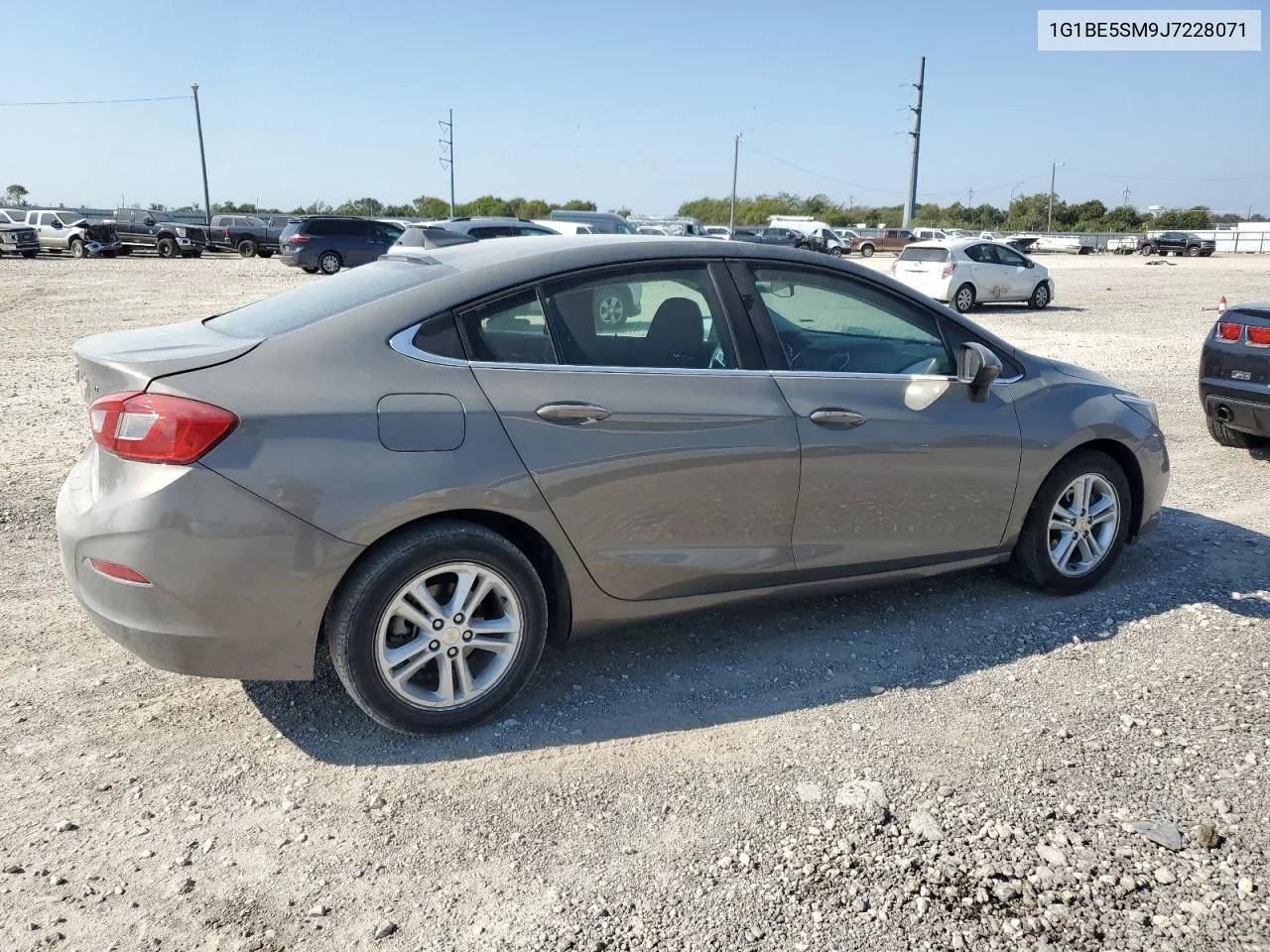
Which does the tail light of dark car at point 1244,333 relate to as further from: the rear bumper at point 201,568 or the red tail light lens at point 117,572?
the red tail light lens at point 117,572

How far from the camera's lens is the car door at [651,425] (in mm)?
3480

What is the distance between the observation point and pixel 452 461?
10.8 ft

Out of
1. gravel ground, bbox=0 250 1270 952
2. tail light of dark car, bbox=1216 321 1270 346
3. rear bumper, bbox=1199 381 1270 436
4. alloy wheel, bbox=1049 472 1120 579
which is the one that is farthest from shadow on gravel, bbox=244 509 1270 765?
tail light of dark car, bbox=1216 321 1270 346

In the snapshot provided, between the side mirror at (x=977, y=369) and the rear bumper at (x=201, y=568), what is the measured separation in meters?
2.59

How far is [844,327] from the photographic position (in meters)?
4.29

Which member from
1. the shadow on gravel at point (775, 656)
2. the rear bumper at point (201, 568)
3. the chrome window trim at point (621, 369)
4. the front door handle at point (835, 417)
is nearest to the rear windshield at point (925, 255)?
the shadow on gravel at point (775, 656)

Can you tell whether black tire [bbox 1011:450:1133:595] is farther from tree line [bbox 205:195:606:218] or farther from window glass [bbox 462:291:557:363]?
tree line [bbox 205:195:606:218]

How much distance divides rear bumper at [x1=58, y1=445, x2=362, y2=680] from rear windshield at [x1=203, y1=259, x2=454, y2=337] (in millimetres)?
652

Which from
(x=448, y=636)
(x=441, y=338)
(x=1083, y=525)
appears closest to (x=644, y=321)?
(x=441, y=338)

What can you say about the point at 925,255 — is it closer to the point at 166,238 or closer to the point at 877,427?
the point at 877,427

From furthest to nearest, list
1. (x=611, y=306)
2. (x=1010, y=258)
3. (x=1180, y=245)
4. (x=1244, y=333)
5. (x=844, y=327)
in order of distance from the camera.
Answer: (x=1180, y=245) < (x=1010, y=258) < (x=1244, y=333) < (x=844, y=327) < (x=611, y=306)

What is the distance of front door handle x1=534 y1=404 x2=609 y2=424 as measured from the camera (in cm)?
346

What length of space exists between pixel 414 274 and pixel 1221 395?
20.4ft

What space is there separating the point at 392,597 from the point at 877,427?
6.50 feet
